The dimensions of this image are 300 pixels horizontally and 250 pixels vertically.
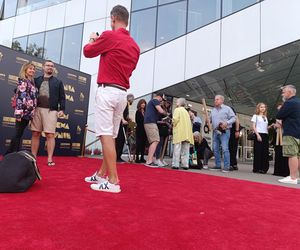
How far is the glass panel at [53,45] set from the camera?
14432 mm

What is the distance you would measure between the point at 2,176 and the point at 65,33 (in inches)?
522

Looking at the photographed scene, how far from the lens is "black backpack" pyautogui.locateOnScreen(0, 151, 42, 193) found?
2.42 m

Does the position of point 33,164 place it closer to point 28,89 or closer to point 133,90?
point 28,89

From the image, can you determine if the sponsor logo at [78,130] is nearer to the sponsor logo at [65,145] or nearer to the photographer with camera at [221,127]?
the sponsor logo at [65,145]

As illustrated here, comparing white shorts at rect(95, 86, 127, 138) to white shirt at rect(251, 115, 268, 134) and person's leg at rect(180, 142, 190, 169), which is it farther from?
white shirt at rect(251, 115, 268, 134)

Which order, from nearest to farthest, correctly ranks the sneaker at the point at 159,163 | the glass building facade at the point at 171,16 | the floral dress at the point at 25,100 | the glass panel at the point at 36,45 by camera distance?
the floral dress at the point at 25,100, the sneaker at the point at 159,163, the glass building facade at the point at 171,16, the glass panel at the point at 36,45

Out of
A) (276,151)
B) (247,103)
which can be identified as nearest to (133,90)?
(247,103)

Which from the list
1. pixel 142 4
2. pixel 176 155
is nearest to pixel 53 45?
pixel 142 4

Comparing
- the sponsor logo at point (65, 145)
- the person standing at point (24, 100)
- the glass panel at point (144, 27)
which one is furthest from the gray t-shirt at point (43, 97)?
the glass panel at point (144, 27)

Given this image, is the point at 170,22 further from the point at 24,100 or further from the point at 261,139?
the point at 24,100

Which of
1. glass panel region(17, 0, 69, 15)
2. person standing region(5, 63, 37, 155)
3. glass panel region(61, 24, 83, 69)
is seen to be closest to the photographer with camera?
person standing region(5, 63, 37, 155)

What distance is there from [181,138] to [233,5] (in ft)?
19.5

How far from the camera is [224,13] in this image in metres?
9.78

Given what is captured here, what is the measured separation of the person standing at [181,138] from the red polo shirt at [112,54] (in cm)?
332
